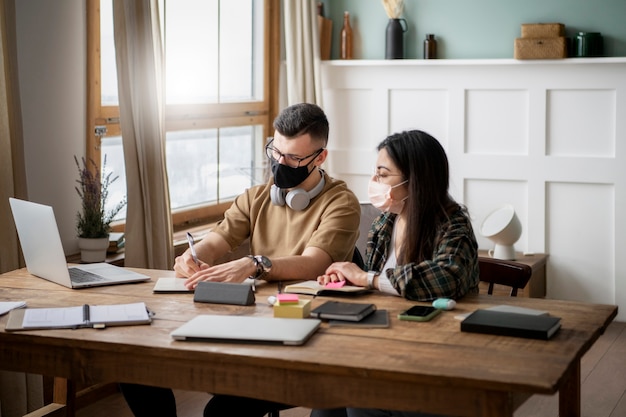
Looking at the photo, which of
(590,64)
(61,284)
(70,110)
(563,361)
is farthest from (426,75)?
(563,361)

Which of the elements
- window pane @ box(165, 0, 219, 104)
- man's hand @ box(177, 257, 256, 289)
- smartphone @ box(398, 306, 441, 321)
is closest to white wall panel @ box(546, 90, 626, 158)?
window pane @ box(165, 0, 219, 104)

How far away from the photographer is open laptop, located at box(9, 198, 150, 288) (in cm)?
264

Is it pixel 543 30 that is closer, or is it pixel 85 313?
pixel 85 313

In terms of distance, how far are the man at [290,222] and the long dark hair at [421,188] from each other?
0.31 m

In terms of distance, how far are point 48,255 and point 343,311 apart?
39.4 inches

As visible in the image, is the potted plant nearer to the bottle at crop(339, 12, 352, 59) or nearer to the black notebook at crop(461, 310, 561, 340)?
the black notebook at crop(461, 310, 561, 340)

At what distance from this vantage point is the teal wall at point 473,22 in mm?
5219

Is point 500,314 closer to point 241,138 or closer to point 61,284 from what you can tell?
point 61,284

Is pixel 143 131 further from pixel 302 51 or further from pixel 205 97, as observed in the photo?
pixel 302 51

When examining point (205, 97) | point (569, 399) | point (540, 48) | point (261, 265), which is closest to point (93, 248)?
point (261, 265)

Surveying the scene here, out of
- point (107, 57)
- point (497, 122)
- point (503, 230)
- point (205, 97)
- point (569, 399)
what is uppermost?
point (107, 57)

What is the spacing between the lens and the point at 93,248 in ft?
12.6

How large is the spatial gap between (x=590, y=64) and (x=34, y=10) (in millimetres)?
3105

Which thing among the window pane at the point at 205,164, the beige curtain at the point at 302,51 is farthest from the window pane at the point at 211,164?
the beige curtain at the point at 302,51
